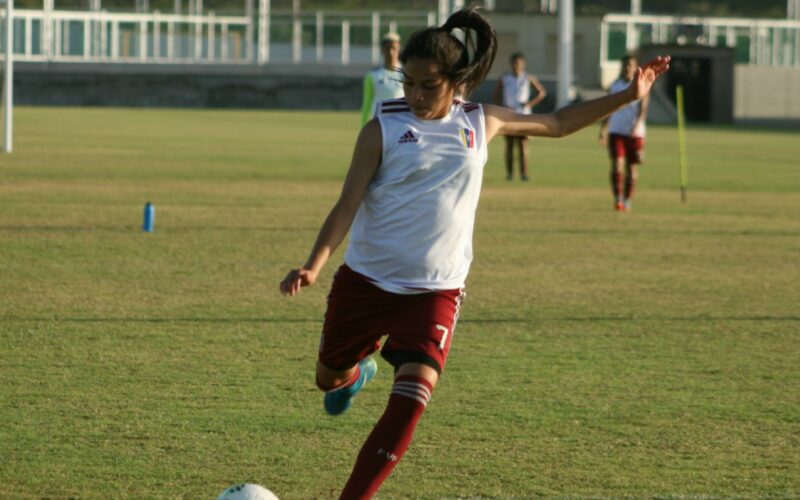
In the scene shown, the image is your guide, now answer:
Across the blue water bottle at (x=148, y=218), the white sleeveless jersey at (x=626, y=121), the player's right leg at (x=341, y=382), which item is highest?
Answer: the white sleeveless jersey at (x=626, y=121)

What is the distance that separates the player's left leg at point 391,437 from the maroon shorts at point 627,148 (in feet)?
49.2

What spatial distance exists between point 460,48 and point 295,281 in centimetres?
109

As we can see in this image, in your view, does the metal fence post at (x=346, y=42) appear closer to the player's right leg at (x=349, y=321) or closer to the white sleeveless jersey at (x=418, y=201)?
the player's right leg at (x=349, y=321)

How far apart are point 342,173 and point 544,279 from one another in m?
13.3

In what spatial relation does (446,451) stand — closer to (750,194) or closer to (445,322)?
(445,322)

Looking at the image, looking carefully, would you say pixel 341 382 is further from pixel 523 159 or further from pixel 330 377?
pixel 523 159

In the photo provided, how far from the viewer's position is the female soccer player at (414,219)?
5.18m

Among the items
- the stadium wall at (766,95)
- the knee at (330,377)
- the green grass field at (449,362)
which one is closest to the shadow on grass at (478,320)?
the green grass field at (449,362)

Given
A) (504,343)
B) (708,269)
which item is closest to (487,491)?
(504,343)

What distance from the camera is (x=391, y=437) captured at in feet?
16.5

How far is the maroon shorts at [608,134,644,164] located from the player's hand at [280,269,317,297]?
1520cm

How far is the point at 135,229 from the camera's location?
1588 cm

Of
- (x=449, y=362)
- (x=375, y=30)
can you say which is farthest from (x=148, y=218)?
(x=375, y=30)

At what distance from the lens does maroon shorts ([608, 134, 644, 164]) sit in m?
19.8
